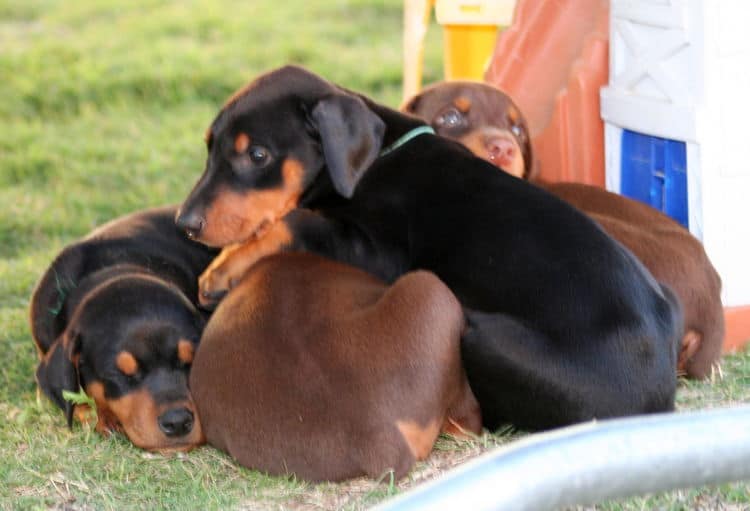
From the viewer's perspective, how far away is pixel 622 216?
4.55 m

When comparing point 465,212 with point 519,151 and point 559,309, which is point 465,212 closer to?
point 559,309

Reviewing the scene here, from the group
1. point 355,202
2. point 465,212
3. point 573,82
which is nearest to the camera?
point 465,212

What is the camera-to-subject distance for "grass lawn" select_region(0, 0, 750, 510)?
3539mm

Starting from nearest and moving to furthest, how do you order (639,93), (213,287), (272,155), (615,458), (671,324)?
(615,458)
(671,324)
(272,155)
(213,287)
(639,93)

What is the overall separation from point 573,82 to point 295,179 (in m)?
1.72

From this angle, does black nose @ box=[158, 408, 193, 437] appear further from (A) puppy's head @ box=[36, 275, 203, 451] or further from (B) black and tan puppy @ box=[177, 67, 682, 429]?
(B) black and tan puppy @ box=[177, 67, 682, 429]

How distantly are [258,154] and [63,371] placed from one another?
3.28 feet

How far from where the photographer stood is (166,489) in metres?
3.58

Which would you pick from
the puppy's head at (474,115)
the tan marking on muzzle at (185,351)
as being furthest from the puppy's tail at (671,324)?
the tan marking on muzzle at (185,351)

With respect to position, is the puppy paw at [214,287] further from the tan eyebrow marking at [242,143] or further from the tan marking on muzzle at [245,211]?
the tan eyebrow marking at [242,143]

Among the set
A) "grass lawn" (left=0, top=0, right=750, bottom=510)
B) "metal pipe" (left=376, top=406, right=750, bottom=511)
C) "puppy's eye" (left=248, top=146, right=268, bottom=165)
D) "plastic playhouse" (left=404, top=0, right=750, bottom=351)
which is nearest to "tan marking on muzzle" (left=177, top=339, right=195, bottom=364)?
"grass lawn" (left=0, top=0, right=750, bottom=510)

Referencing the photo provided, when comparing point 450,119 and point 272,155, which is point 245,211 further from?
point 450,119

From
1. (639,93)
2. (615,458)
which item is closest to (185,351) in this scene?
(639,93)

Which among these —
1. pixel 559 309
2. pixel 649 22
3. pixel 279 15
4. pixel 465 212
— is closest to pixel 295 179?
pixel 465 212
